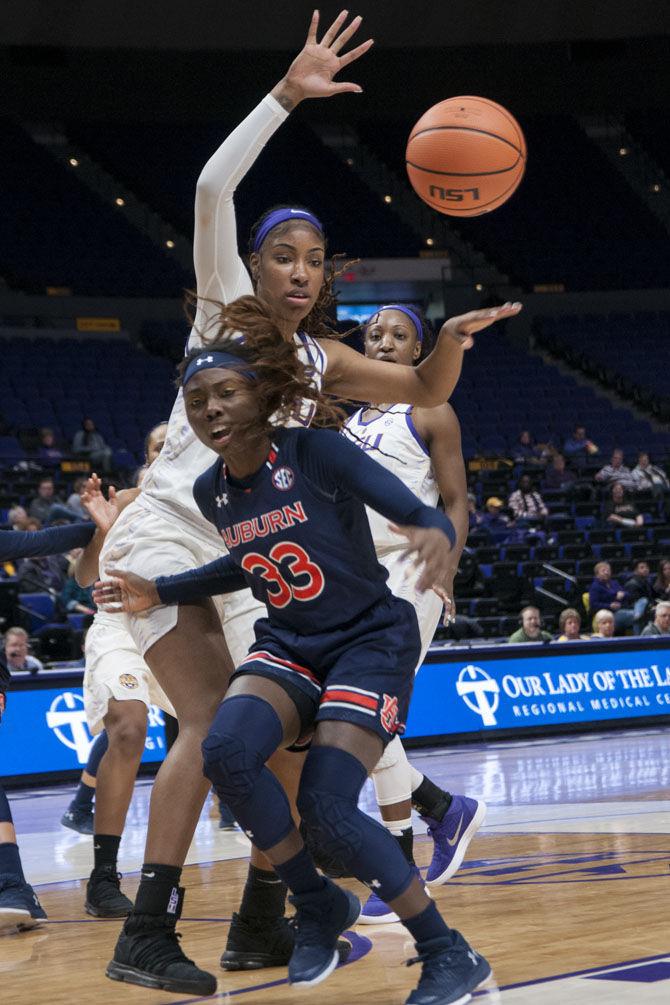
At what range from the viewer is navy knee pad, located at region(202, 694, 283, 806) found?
3131 millimetres

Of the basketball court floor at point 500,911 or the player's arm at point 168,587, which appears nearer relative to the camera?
Result: the basketball court floor at point 500,911

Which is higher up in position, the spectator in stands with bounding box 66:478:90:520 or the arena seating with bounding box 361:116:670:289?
the arena seating with bounding box 361:116:670:289

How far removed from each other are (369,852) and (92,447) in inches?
621

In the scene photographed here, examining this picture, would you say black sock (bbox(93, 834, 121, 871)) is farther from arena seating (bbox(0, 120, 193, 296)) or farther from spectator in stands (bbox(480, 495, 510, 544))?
arena seating (bbox(0, 120, 193, 296))

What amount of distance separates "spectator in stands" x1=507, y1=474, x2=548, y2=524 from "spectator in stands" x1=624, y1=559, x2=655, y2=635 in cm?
192

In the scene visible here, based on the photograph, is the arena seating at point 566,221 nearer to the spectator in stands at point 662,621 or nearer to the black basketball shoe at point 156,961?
the spectator in stands at point 662,621

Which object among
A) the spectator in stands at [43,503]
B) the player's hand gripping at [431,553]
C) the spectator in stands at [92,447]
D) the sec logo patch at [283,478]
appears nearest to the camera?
the player's hand gripping at [431,553]

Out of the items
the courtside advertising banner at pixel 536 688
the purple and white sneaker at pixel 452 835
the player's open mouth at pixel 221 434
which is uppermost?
the player's open mouth at pixel 221 434

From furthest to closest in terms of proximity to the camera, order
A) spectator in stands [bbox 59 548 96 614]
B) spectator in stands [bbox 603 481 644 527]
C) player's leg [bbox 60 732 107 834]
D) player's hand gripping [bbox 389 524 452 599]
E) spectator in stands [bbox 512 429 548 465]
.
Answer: spectator in stands [bbox 512 429 548 465] < spectator in stands [bbox 603 481 644 527] < spectator in stands [bbox 59 548 96 614] < player's leg [bbox 60 732 107 834] < player's hand gripping [bbox 389 524 452 599]

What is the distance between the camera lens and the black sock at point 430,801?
4.85 m

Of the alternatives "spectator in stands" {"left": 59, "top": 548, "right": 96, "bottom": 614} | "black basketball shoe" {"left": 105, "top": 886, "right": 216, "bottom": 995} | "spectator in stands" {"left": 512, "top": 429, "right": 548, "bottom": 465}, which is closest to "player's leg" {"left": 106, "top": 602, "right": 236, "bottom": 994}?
"black basketball shoe" {"left": 105, "top": 886, "right": 216, "bottom": 995}

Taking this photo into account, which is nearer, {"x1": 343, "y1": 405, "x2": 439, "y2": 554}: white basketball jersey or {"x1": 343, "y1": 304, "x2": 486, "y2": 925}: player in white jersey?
{"x1": 343, "y1": 304, "x2": 486, "y2": 925}: player in white jersey

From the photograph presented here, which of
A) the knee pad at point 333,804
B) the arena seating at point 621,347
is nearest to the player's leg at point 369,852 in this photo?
the knee pad at point 333,804

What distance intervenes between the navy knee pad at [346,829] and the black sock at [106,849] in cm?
191
